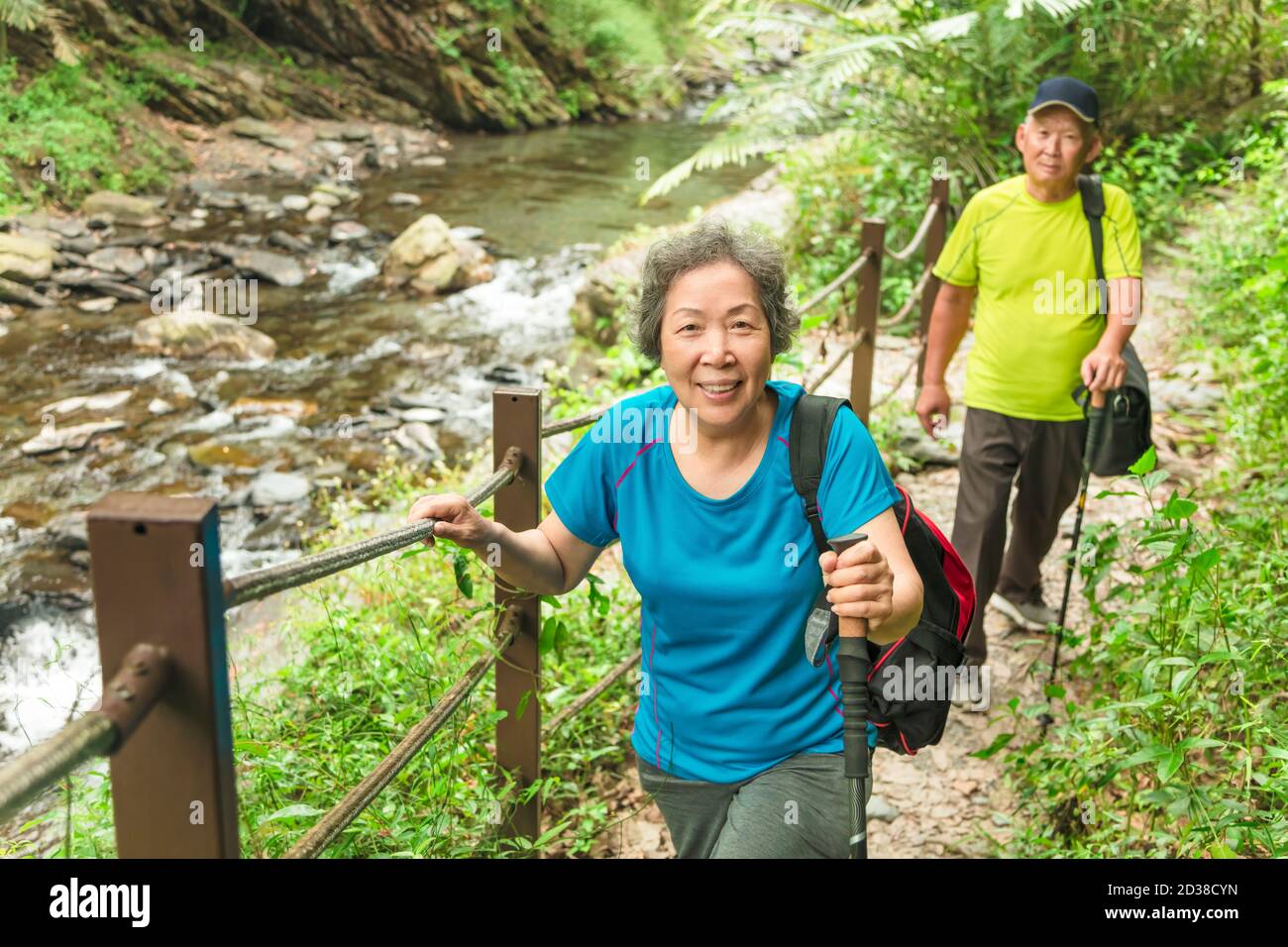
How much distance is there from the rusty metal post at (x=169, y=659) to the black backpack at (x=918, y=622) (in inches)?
44.2

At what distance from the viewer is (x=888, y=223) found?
8.78m

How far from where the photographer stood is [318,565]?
5.14 feet

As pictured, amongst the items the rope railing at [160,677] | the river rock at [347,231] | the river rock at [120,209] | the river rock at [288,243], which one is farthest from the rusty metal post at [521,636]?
the river rock at [120,209]

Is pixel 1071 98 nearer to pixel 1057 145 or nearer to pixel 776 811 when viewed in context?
pixel 1057 145

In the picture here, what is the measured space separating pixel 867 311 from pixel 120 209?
34.4ft

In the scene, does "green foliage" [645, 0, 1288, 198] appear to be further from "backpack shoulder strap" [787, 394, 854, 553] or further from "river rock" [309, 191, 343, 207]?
"river rock" [309, 191, 343, 207]

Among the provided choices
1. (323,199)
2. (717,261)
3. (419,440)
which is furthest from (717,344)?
(323,199)

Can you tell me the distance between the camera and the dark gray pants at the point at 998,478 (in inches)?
158

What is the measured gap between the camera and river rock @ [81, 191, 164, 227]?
1271 centimetres

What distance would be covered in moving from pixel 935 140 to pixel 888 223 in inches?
32.3

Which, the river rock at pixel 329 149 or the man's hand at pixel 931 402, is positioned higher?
the river rock at pixel 329 149

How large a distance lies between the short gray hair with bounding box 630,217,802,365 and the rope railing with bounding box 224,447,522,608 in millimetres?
532

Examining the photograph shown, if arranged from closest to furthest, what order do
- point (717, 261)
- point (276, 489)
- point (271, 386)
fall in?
point (717, 261) → point (276, 489) → point (271, 386)

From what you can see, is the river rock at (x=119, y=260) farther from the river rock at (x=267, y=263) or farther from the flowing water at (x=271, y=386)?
the river rock at (x=267, y=263)
